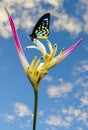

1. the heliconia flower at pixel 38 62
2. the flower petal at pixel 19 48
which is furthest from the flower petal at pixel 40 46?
the flower petal at pixel 19 48

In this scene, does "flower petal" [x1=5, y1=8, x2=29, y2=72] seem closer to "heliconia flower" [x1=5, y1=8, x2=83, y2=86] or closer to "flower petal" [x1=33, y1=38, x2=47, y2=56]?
"heliconia flower" [x1=5, y1=8, x2=83, y2=86]

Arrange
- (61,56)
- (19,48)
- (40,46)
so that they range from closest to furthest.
A: (19,48) < (61,56) < (40,46)

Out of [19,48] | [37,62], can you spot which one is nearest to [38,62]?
[37,62]

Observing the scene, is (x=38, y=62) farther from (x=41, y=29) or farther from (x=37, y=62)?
(x=41, y=29)

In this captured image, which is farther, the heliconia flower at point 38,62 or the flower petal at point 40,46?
the flower petal at point 40,46

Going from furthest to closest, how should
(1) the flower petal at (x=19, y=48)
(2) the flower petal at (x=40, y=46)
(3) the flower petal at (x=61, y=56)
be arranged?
(2) the flower petal at (x=40, y=46), (3) the flower petal at (x=61, y=56), (1) the flower petal at (x=19, y=48)

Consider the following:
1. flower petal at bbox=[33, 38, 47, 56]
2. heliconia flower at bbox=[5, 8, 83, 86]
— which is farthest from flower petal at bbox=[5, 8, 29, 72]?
flower petal at bbox=[33, 38, 47, 56]

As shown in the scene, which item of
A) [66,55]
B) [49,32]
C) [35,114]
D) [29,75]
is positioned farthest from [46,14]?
[35,114]

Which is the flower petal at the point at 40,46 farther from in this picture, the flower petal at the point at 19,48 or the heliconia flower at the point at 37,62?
the flower petal at the point at 19,48
